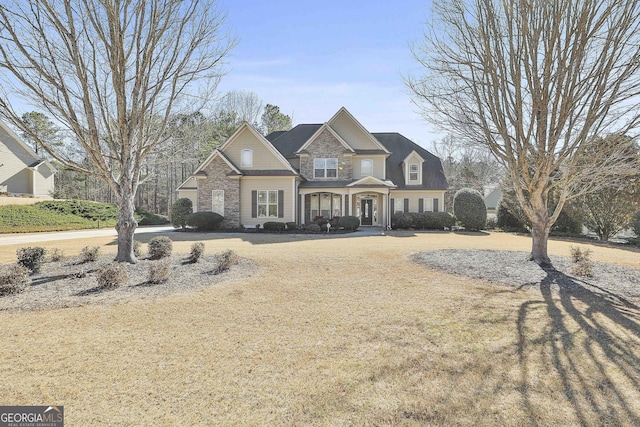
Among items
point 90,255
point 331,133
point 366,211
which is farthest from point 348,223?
point 90,255

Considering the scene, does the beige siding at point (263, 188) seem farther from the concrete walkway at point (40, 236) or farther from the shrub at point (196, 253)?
the shrub at point (196, 253)

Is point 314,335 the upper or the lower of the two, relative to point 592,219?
lower

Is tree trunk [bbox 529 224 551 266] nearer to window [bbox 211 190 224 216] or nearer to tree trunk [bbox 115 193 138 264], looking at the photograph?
tree trunk [bbox 115 193 138 264]

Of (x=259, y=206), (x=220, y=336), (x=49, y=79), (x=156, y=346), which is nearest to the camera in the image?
(x=156, y=346)

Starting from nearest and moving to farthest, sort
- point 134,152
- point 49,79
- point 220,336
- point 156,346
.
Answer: point 156,346
point 220,336
point 49,79
point 134,152

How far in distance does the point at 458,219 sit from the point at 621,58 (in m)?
15.6

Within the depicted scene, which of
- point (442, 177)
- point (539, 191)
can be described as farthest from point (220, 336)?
point (442, 177)

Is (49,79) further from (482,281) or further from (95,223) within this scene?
(95,223)

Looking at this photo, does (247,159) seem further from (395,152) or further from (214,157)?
(395,152)

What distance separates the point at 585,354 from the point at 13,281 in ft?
30.7

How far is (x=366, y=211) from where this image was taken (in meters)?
23.9

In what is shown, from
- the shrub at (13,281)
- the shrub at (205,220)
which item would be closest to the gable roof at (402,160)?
the shrub at (205,220)

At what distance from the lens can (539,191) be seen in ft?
29.5

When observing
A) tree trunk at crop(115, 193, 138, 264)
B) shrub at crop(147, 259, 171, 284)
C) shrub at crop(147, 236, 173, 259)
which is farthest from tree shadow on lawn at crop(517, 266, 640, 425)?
shrub at crop(147, 236, 173, 259)
